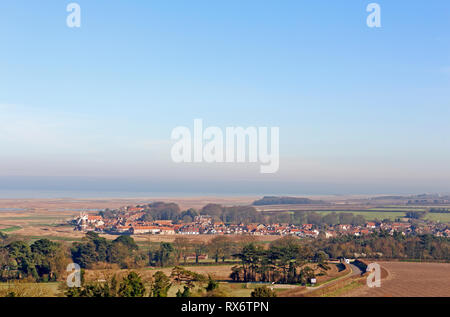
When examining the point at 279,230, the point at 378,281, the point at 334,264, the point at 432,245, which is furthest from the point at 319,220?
the point at 378,281

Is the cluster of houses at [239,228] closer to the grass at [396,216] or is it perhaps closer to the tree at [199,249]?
the grass at [396,216]

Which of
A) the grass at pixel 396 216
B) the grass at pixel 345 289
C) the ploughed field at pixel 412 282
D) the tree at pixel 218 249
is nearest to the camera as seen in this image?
the grass at pixel 345 289

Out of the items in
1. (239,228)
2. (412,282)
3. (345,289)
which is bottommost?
(239,228)

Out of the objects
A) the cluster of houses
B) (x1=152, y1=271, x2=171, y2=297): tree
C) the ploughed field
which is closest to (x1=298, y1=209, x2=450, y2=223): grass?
the cluster of houses

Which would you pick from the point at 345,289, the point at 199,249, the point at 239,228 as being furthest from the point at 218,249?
the point at 239,228

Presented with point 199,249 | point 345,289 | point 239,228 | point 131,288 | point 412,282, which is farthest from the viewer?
point 239,228

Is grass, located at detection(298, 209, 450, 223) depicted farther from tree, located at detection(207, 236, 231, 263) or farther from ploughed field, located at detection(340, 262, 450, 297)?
tree, located at detection(207, 236, 231, 263)

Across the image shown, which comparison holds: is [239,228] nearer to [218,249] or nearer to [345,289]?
[218,249]

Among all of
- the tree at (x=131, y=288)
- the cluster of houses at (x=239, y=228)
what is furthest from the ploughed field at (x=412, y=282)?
the cluster of houses at (x=239, y=228)

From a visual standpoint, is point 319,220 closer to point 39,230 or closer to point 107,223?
point 107,223
